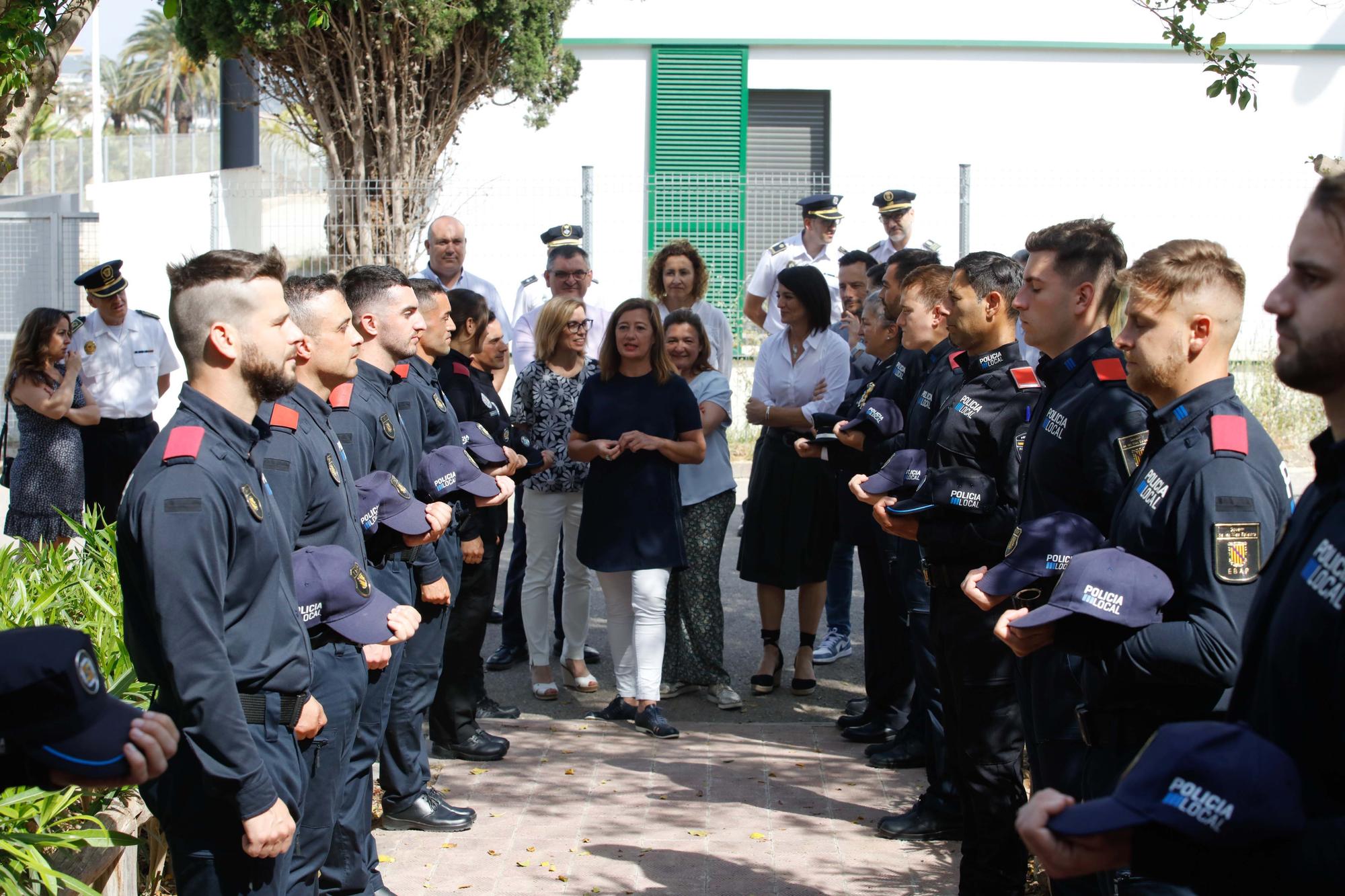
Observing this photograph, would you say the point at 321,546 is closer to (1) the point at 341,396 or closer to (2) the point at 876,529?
(1) the point at 341,396

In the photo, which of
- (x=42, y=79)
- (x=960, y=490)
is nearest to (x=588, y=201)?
(x=42, y=79)

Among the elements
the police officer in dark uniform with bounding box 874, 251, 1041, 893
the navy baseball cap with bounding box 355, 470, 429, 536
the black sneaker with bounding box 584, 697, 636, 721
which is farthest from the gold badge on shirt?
the black sneaker with bounding box 584, 697, 636, 721

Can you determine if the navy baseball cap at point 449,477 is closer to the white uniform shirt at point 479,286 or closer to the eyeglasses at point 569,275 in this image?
the eyeglasses at point 569,275

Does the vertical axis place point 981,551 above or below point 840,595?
above

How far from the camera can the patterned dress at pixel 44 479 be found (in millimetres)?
7578

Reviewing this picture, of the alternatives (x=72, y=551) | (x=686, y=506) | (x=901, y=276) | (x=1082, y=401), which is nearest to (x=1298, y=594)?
(x=1082, y=401)

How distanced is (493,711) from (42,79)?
12.1 feet

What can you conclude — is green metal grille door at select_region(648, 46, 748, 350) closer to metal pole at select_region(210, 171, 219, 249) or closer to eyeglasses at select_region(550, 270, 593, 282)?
metal pole at select_region(210, 171, 219, 249)

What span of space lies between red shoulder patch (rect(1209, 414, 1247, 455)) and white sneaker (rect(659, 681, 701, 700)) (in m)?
4.56

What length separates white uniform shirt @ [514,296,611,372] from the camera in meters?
8.25

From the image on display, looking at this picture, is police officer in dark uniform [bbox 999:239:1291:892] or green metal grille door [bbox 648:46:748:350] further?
green metal grille door [bbox 648:46:748:350]

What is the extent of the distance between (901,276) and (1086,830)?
15.7 ft

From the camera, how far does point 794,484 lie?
283 inches

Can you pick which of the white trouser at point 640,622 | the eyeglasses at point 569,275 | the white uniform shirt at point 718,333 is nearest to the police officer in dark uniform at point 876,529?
the white trouser at point 640,622
